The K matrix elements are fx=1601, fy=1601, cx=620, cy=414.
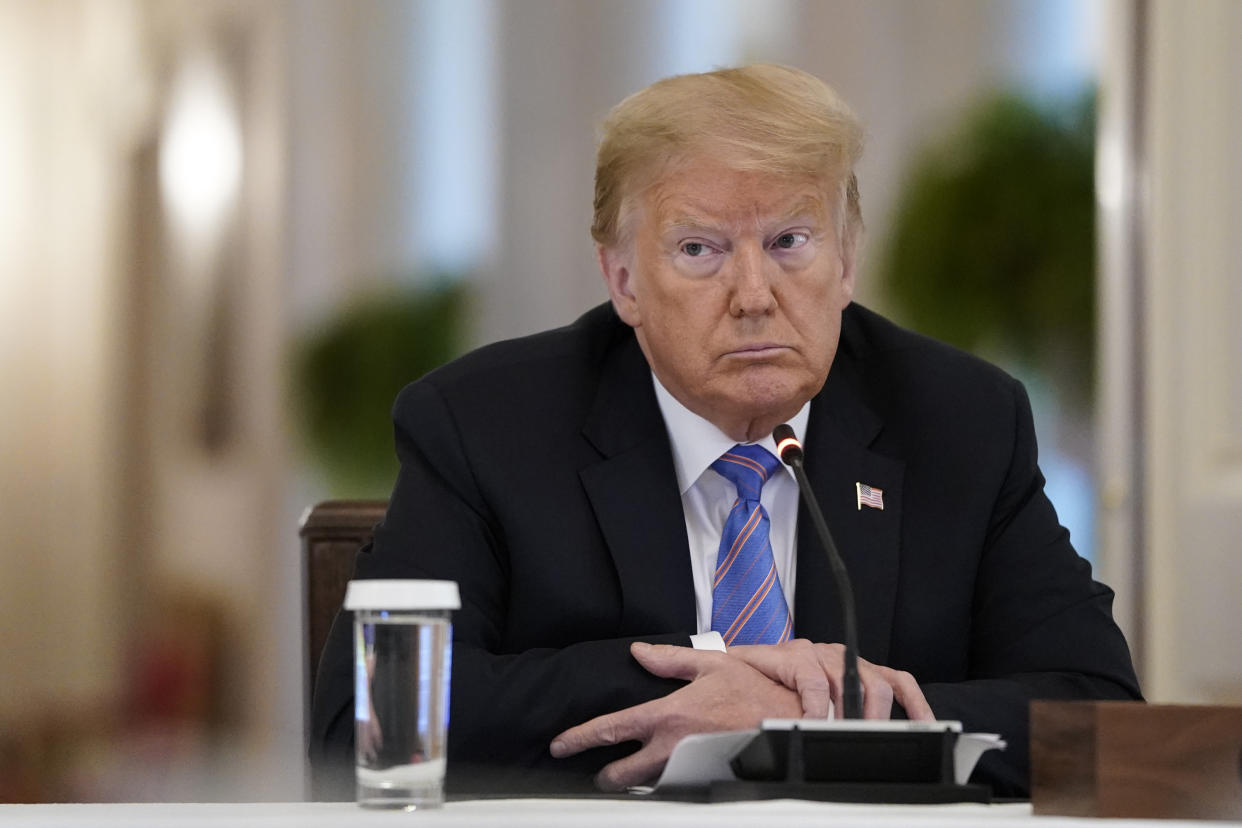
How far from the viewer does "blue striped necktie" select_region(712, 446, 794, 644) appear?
1.80 m

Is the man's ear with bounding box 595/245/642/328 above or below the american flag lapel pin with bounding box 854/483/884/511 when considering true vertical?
above

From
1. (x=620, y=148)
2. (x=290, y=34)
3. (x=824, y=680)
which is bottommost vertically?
(x=824, y=680)

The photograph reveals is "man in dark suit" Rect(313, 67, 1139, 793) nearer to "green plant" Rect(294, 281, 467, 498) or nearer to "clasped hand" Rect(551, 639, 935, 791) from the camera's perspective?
"clasped hand" Rect(551, 639, 935, 791)

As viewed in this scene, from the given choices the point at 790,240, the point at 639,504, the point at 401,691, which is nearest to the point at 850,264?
the point at 790,240

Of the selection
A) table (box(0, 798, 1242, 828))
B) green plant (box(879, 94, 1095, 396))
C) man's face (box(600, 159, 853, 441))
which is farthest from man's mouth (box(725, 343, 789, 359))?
green plant (box(879, 94, 1095, 396))

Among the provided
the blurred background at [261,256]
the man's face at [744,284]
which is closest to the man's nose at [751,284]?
the man's face at [744,284]

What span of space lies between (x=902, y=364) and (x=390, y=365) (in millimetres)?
2011

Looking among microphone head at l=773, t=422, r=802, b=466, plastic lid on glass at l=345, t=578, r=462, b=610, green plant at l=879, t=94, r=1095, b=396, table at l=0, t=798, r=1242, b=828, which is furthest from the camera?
green plant at l=879, t=94, r=1095, b=396

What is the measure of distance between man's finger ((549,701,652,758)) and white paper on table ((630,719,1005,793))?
25 centimetres

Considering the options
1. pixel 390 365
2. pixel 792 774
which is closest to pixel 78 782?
pixel 390 365

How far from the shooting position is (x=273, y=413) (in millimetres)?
3854

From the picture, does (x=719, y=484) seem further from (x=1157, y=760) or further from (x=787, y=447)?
(x=1157, y=760)

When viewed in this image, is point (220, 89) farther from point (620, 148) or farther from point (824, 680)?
point (824, 680)

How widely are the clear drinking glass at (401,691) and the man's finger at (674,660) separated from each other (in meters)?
0.48
